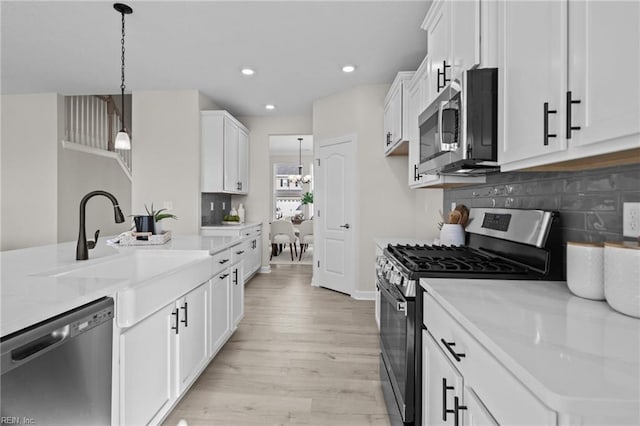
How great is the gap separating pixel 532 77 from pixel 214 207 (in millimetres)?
4843

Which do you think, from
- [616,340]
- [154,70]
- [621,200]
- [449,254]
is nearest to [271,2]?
[154,70]

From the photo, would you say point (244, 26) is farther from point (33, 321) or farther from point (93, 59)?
point (33, 321)

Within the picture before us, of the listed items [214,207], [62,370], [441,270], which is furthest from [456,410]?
[214,207]

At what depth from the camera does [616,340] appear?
761 mm

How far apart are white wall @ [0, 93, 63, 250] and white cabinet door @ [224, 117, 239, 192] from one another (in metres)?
2.33

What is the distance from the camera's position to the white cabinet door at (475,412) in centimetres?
82

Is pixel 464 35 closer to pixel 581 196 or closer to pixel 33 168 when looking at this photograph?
pixel 581 196

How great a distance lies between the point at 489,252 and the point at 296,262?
5.38 m

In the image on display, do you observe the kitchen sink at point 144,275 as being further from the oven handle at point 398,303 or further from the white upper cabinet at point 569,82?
the white upper cabinet at point 569,82

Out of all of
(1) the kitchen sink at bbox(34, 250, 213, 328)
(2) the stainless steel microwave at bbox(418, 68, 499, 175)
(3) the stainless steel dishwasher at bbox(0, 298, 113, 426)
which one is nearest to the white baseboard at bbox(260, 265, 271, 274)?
(1) the kitchen sink at bbox(34, 250, 213, 328)

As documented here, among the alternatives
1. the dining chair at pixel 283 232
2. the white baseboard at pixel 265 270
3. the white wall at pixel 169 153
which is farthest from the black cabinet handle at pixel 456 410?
the dining chair at pixel 283 232

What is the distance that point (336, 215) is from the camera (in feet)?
15.1

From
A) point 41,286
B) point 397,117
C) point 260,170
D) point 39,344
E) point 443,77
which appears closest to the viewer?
point 39,344

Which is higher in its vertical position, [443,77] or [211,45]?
[211,45]
